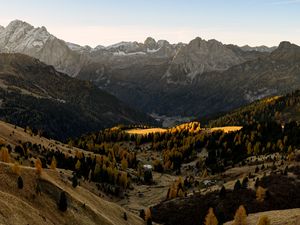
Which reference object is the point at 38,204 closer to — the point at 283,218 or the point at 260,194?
the point at 283,218

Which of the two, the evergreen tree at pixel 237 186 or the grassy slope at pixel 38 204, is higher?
the grassy slope at pixel 38 204

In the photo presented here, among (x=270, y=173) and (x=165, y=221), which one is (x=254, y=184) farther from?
(x=165, y=221)

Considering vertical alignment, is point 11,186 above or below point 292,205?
above

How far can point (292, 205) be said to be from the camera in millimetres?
153875

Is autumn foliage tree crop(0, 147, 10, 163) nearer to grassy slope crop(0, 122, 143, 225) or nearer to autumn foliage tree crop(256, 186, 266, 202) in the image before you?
grassy slope crop(0, 122, 143, 225)

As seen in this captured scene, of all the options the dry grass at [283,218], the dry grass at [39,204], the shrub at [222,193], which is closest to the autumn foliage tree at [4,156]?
the dry grass at [39,204]

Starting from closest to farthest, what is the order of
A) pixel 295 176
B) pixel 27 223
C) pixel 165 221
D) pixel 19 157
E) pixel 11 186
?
pixel 27 223
pixel 11 186
pixel 165 221
pixel 19 157
pixel 295 176

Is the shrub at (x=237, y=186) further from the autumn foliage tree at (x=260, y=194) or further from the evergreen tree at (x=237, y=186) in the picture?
the autumn foliage tree at (x=260, y=194)

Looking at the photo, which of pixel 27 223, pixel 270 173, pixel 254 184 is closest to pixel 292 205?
pixel 254 184

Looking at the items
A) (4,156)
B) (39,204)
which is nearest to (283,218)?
(39,204)

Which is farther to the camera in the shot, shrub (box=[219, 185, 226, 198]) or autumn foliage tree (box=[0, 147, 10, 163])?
shrub (box=[219, 185, 226, 198])

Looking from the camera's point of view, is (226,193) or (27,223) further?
(226,193)

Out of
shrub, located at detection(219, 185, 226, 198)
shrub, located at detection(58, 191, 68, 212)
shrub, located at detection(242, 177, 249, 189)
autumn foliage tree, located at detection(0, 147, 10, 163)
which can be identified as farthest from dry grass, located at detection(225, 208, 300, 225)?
autumn foliage tree, located at detection(0, 147, 10, 163)

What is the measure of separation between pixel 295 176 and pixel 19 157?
111 meters
